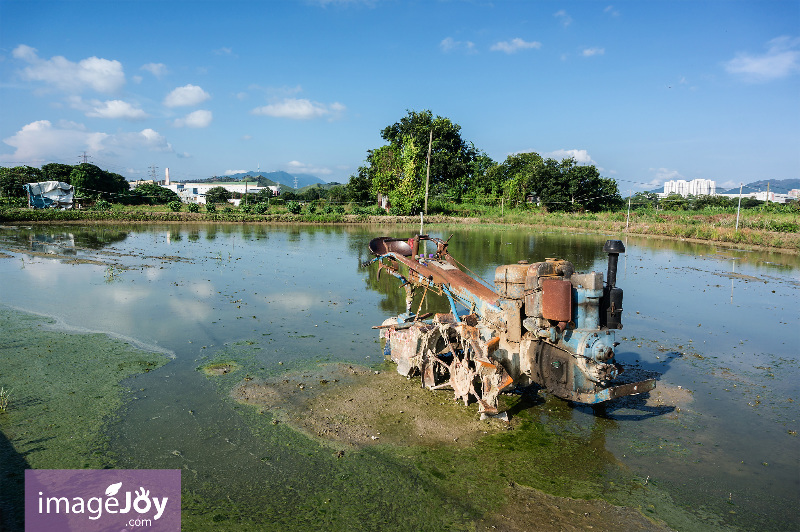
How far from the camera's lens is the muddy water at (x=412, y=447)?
15.6ft

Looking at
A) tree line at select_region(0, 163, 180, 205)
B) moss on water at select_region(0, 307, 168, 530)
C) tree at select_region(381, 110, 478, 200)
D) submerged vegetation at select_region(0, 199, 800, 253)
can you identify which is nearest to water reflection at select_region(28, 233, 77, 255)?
submerged vegetation at select_region(0, 199, 800, 253)

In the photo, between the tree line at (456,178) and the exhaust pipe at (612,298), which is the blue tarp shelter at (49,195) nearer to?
the tree line at (456,178)

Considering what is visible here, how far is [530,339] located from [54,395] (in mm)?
7180

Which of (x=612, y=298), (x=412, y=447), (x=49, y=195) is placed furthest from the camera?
(x=49, y=195)

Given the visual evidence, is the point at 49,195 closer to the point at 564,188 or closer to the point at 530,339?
the point at 530,339

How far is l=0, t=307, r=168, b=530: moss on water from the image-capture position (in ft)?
16.8

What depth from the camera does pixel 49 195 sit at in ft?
150

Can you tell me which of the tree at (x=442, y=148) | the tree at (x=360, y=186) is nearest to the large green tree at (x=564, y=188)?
the tree at (x=442, y=148)

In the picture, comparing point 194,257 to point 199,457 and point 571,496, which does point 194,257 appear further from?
point 571,496

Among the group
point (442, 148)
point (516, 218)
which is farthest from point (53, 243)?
point (442, 148)

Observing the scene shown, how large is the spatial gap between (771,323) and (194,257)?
868 inches

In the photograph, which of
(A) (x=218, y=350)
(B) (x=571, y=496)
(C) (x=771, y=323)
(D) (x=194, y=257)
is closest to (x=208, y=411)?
(A) (x=218, y=350)

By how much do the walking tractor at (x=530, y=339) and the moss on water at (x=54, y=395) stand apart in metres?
4.60

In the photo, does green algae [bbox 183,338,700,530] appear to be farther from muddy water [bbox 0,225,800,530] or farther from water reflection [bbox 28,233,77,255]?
water reflection [bbox 28,233,77,255]
